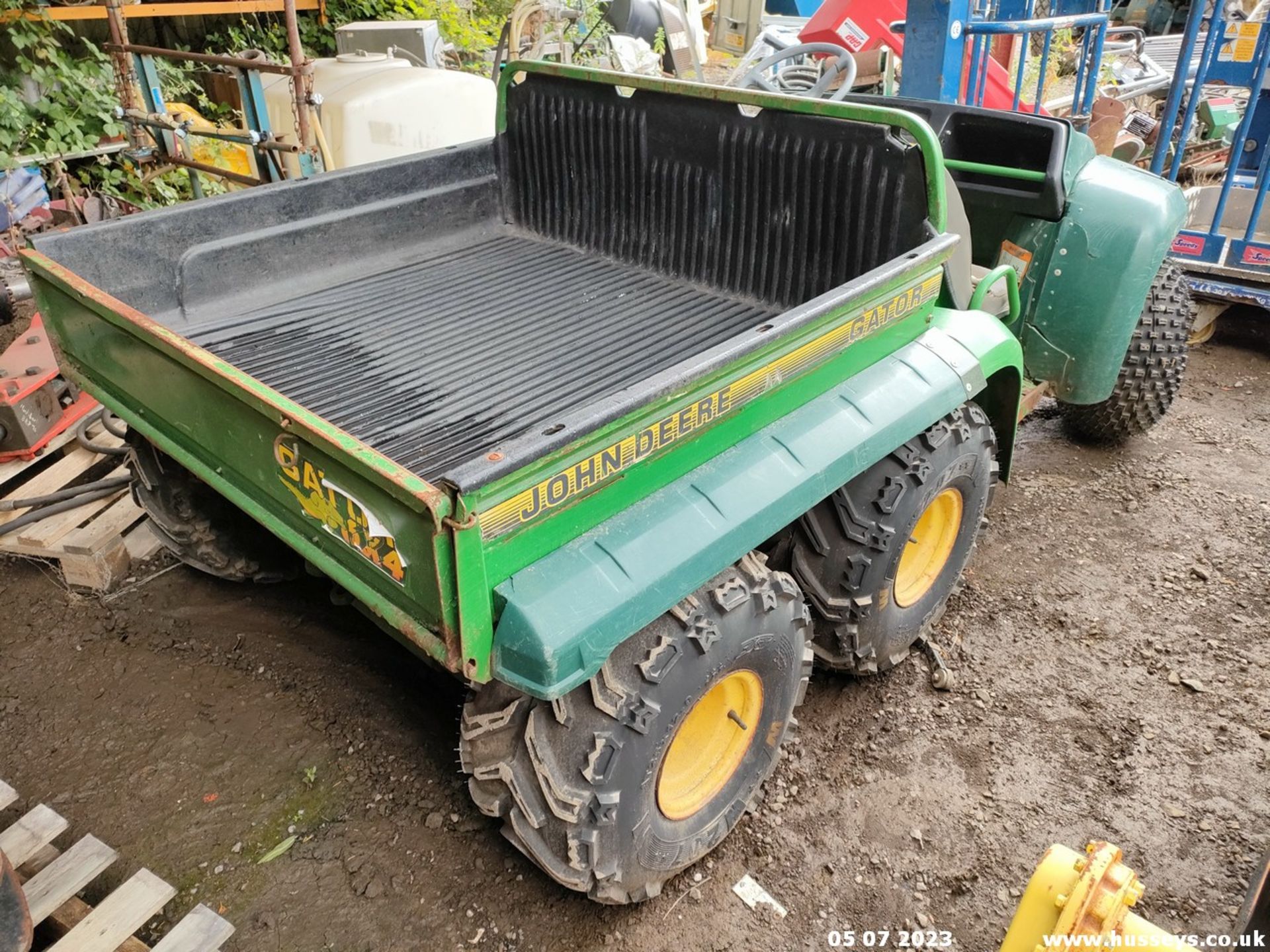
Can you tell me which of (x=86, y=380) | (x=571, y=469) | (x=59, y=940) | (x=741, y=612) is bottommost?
(x=59, y=940)

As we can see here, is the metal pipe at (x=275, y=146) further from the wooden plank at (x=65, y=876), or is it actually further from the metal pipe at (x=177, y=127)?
the wooden plank at (x=65, y=876)

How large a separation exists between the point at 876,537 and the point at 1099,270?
1.55m

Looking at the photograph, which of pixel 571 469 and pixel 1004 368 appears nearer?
pixel 571 469

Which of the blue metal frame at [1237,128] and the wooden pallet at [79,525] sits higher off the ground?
the blue metal frame at [1237,128]

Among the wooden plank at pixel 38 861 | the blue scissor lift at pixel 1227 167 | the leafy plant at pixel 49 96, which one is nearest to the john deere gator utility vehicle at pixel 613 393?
the wooden plank at pixel 38 861

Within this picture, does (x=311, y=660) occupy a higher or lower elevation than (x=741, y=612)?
lower

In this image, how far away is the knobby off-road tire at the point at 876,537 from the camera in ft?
7.95

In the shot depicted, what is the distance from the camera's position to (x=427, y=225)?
3402mm

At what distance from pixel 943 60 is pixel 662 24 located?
6.14m

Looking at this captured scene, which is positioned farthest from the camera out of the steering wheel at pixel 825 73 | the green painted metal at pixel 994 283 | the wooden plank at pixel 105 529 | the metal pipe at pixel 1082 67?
the metal pipe at pixel 1082 67

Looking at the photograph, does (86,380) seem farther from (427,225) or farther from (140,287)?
(427,225)

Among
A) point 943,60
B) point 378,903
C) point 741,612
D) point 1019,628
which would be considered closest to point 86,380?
point 378,903

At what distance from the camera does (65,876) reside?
2086 millimetres

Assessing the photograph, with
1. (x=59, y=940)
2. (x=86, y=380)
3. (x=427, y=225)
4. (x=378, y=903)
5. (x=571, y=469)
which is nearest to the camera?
(x=571, y=469)
